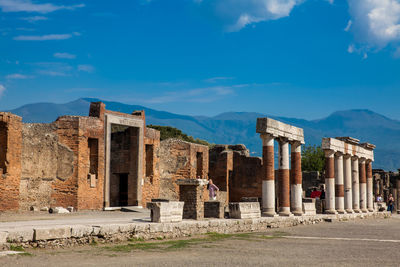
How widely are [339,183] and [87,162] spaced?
47.1 feet

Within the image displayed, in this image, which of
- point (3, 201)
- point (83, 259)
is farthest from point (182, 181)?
point (3, 201)

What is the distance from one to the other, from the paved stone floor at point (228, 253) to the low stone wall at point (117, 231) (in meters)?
0.32

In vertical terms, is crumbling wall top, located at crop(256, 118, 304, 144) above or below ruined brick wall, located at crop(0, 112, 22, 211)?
above

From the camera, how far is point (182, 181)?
16.8 metres

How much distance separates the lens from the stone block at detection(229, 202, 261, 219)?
63.0 ft

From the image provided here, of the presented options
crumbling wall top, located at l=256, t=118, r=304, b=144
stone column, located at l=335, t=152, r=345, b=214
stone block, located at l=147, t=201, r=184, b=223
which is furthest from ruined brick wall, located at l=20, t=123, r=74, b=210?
stone column, located at l=335, t=152, r=345, b=214

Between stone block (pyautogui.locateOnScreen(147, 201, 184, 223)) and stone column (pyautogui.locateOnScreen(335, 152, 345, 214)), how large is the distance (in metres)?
16.2

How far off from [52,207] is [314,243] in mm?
12122

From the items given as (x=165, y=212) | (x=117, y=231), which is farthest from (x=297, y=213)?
(x=117, y=231)

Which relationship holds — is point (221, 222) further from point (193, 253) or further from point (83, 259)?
point (83, 259)

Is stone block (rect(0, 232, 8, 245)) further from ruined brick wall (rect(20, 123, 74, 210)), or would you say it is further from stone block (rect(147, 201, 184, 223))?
ruined brick wall (rect(20, 123, 74, 210))

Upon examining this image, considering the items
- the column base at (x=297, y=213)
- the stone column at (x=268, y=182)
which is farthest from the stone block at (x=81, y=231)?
the column base at (x=297, y=213)

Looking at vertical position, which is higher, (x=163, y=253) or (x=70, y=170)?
(x=70, y=170)

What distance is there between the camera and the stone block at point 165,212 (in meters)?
15.3
